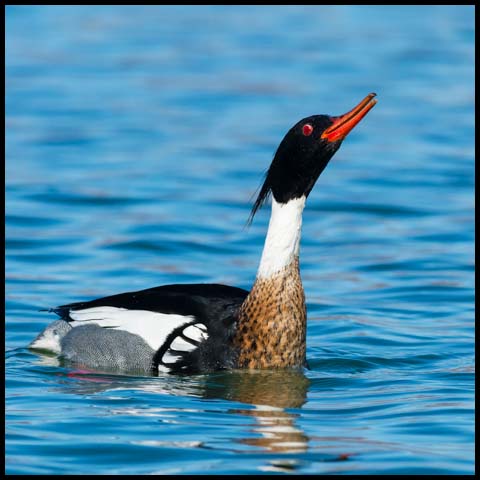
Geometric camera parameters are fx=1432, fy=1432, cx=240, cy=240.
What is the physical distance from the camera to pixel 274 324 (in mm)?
10969

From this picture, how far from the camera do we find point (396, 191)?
19125 mm

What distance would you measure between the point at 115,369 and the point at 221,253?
5.08 m

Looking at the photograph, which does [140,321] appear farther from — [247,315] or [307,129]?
[307,129]

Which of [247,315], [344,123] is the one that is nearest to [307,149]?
[344,123]

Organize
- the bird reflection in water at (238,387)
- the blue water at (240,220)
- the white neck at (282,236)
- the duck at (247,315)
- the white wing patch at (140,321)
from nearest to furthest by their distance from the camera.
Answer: the blue water at (240,220)
the bird reflection in water at (238,387)
the duck at (247,315)
the white neck at (282,236)
the white wing patch at (140,321)

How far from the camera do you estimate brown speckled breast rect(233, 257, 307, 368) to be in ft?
35.8

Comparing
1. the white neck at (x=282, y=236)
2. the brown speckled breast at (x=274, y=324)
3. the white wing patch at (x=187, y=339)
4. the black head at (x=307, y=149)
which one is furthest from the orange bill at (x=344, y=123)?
the white wing patch at (x=187, y=339)

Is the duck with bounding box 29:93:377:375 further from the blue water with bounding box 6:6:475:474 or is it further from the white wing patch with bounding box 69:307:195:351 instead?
the blue water with bounding box 6:6:475:474

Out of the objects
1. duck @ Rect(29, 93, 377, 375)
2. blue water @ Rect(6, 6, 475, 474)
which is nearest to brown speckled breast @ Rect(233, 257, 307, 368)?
duck @ Rect(29, 93, 377, 375)

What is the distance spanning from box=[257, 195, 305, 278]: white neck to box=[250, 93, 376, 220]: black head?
0.09 metres

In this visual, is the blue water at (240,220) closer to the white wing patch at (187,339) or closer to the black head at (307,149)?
the white wing patch at (187,339)

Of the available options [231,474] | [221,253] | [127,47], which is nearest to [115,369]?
[231,474]

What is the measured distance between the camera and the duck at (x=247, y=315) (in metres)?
10.7

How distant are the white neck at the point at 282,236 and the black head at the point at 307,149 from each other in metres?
0.09
